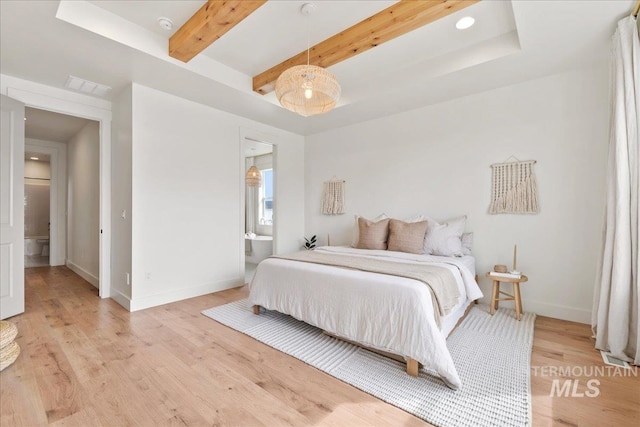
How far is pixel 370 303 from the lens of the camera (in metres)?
2.13

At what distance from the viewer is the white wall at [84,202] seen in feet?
14.2

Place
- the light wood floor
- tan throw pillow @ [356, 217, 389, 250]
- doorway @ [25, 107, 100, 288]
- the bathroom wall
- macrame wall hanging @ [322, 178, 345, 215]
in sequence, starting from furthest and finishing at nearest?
the bathroom wall, macrame wall hanging @ [322, 178, 345, 215], doorway @ [25, 107, 100, 288], tan throw pillow @ [356, 217, 389, 250], the light wood floor

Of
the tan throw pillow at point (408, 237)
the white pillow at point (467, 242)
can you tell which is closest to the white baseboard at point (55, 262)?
the tan throw pillow at point (408, 237)

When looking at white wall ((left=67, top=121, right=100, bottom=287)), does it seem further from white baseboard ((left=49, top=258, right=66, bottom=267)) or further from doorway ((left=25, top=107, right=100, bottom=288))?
Result: white baseboard ((left=49, top=258, right=66, bottom=267))

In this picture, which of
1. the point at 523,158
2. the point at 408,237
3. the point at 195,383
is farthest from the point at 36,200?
the point at 523,158

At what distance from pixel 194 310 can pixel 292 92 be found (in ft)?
8.53

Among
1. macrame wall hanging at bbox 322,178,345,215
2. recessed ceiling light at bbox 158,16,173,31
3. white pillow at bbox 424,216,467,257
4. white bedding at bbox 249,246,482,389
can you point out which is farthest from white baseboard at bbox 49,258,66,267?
white pillow at bbox 424,216,467,257

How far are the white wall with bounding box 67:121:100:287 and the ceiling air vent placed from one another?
99cm

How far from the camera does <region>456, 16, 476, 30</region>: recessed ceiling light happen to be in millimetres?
2441

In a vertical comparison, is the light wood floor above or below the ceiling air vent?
below

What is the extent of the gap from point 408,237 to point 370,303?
1452 millimetres

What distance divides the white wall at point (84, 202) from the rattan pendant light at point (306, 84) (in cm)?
346

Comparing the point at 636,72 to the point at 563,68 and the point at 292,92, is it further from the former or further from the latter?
the point at 292,92

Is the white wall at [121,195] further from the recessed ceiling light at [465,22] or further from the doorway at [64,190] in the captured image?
the recessed ceiling light at [465,22]
